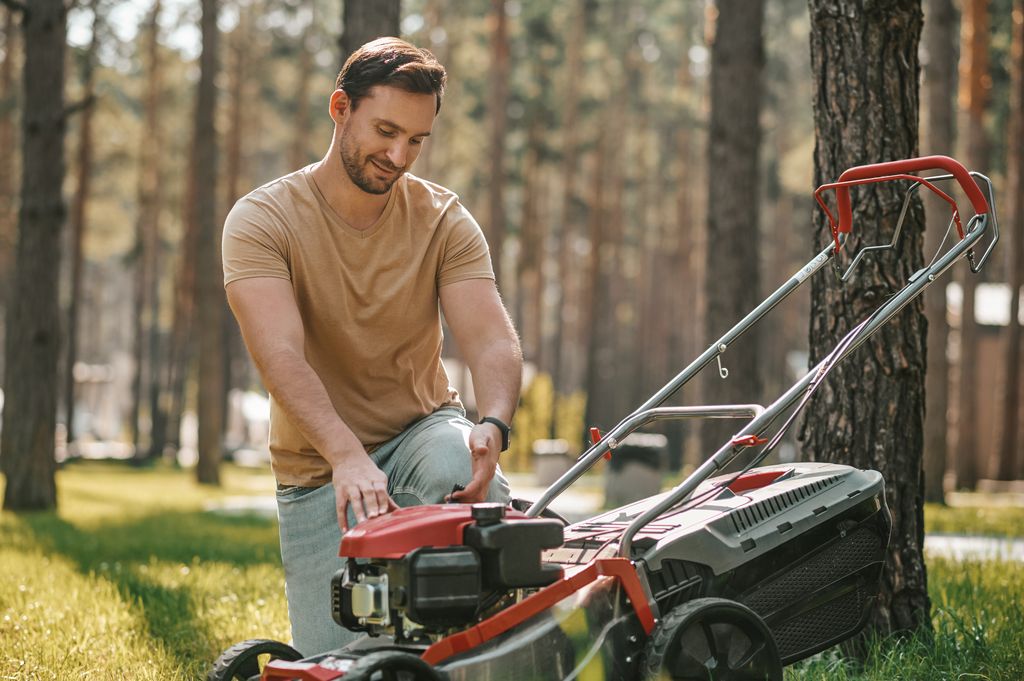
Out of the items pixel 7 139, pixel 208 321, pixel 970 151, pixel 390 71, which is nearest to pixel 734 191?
pixel 390 71

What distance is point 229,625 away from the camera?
514cm

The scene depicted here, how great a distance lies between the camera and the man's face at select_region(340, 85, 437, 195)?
3.49m

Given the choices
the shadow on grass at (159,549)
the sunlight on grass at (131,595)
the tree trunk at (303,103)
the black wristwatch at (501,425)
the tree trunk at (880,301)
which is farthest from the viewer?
the tree trunk at (303,103)

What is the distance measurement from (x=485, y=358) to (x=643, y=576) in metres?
0.78

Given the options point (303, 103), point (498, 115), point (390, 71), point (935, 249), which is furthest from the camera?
point (303, 103)

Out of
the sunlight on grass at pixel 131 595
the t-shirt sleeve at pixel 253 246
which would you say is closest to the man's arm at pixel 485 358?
the t-shirt sleeve at pixel 253 246

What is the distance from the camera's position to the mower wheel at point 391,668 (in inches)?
107

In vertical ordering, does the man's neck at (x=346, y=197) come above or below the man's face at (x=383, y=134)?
below

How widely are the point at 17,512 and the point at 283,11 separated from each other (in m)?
23.9

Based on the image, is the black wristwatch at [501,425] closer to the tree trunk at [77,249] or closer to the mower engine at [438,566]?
the mower engine at [438,566]

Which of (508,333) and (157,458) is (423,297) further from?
(157,458)

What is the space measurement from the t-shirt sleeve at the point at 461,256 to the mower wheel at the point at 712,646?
3.86 ft

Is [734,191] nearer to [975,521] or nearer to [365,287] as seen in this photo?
[975,521]

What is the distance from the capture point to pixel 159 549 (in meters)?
8.57
